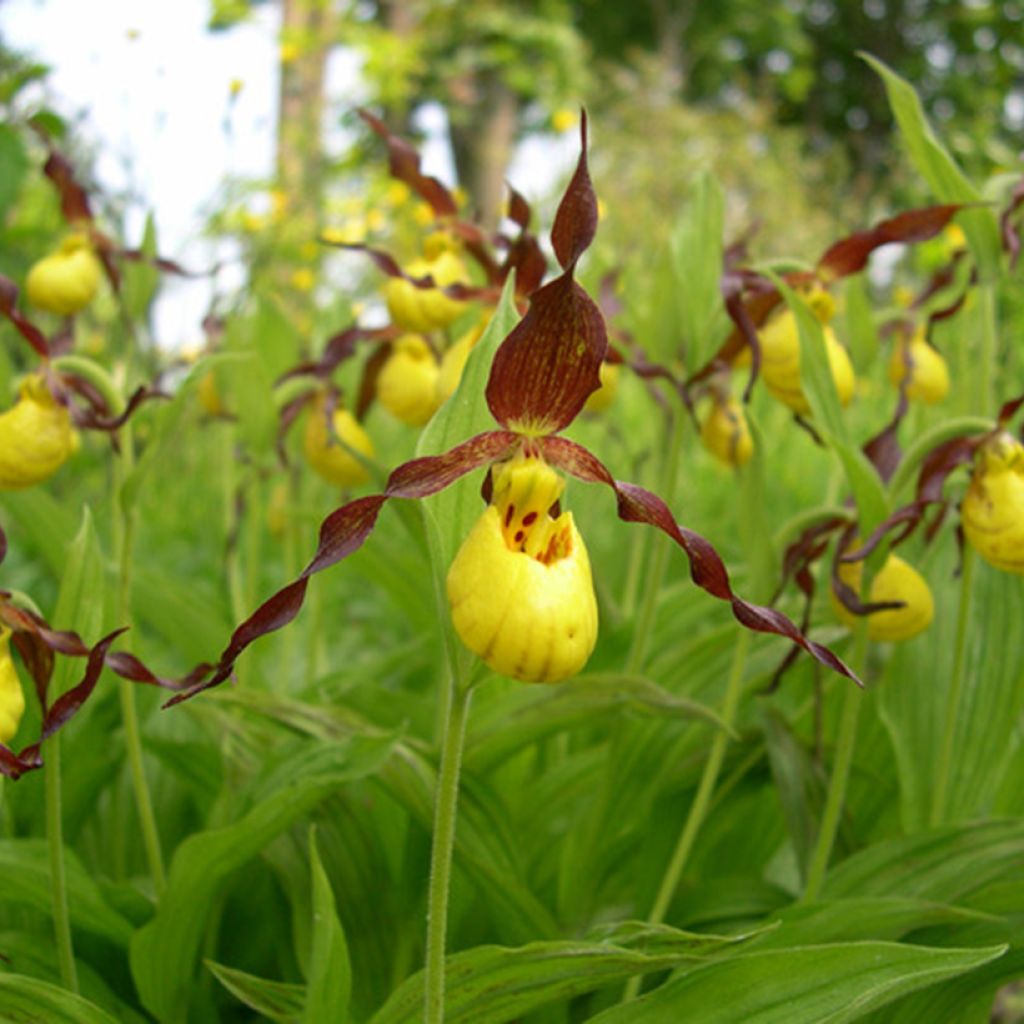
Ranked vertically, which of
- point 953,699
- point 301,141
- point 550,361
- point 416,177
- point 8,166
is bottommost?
point 301,141

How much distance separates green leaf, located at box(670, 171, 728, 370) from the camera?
1504mm

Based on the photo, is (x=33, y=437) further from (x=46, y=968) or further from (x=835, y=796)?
(x=835, y=796)

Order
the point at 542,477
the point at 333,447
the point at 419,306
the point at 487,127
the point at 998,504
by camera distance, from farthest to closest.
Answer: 1. the point at 487,127
2. the point at 333,447
3. the point at 419,306
4. the point at 998,504
5. the point at 542,477

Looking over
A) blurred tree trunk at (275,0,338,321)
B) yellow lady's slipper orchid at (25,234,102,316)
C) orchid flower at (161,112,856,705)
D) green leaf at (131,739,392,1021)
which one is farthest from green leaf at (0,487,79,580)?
blurred tree trunk at (275,0,338,321)

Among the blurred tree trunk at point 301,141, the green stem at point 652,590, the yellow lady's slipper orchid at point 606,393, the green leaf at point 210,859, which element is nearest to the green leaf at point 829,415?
the green stem at point 652,590

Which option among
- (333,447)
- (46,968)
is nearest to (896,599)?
(333,447)

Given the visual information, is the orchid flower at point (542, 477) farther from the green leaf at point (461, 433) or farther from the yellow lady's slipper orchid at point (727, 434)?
the yellow lady's slipper orchid at point (727, 434)

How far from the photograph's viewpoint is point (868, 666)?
5.23 feet

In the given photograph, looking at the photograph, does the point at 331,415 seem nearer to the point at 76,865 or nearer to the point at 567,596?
the point at 76,865

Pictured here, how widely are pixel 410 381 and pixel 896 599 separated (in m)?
0.76

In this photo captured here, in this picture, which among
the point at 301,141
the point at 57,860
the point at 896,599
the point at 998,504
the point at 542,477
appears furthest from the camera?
the point at 301,141

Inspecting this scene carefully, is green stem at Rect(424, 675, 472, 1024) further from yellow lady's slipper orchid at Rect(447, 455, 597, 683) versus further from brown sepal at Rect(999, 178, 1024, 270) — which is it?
brown sepal at Rect(999, 178, 1024, 270)

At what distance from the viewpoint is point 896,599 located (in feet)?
4.41

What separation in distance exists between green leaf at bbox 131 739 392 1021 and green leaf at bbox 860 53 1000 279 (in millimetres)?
954
